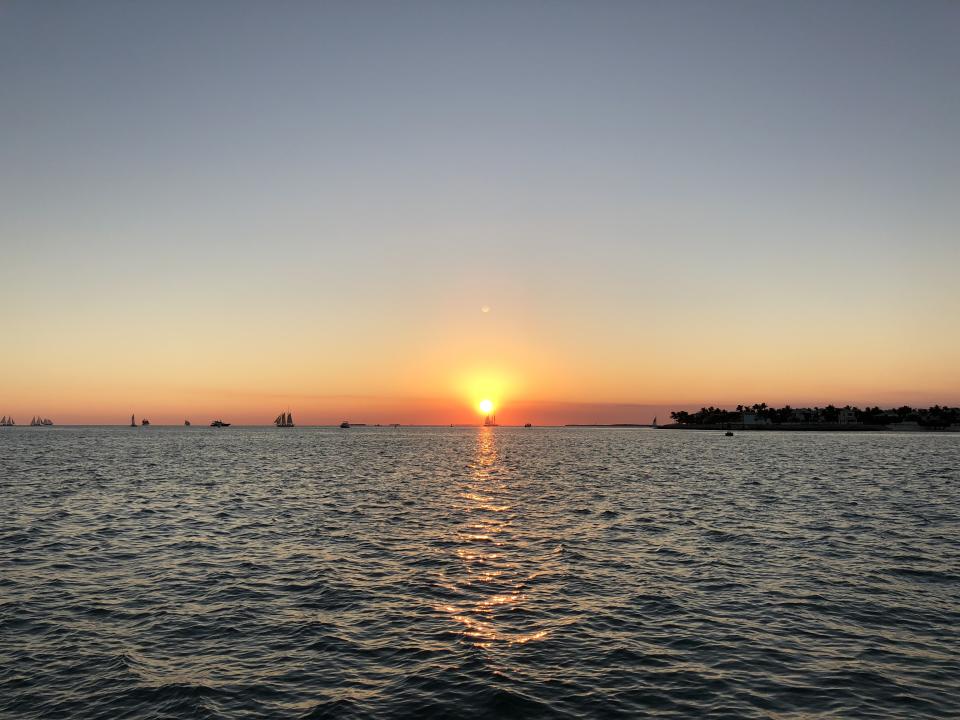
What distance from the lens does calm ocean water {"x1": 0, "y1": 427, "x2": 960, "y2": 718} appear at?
1622 centimetres

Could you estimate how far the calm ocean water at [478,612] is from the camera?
16219mm

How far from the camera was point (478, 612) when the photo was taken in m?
23.2

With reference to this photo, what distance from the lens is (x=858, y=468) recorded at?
3733 inches

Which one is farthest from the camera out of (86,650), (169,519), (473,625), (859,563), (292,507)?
(292,507)

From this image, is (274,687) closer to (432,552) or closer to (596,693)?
(596,693)

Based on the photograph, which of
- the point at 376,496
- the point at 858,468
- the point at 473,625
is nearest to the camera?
the point at 473,625

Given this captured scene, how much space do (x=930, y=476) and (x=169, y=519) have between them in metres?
84.8

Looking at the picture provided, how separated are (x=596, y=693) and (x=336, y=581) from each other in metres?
14.2

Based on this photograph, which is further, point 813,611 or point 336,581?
point 336,581

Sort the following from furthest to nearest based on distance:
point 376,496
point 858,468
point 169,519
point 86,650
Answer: point 858,468
point 376,496
point 169,519
point 86,650

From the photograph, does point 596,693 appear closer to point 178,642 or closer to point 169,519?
point 178,642

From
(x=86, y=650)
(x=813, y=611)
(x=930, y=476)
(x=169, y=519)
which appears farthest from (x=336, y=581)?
(x=930, y=476)

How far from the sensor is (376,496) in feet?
193

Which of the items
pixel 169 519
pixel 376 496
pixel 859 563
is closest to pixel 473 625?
pixel 859 563
